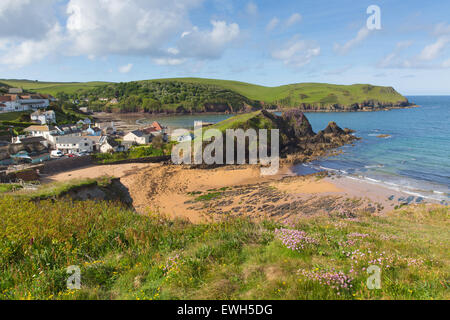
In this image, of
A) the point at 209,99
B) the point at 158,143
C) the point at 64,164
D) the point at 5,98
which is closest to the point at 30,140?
the point at 64,164

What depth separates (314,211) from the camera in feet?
81.1

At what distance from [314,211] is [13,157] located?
4610 centimetres

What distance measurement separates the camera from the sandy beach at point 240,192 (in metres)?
25.1

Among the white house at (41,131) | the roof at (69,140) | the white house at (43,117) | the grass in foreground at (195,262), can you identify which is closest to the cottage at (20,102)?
the white house at (43,117)

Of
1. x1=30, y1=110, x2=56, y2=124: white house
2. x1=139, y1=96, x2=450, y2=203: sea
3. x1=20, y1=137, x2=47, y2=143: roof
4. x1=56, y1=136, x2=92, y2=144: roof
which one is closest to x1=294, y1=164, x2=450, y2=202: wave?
x1=139, y1=96, x2=450, y2=203: sea

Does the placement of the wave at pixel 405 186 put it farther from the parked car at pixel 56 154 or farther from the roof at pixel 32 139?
the roof at pixel 32 139

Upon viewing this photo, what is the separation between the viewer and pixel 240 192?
30.9 meters

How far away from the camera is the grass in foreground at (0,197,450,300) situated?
16.5 ft

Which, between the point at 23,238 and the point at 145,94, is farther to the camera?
the point at 145,94

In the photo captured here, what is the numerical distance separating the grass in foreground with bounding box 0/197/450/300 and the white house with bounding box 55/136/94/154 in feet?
135

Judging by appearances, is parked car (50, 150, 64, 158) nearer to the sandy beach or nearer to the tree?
the sandy beach

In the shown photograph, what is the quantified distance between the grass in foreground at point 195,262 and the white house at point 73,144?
41.2 m

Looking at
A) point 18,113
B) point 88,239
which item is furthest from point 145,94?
point 88,239
